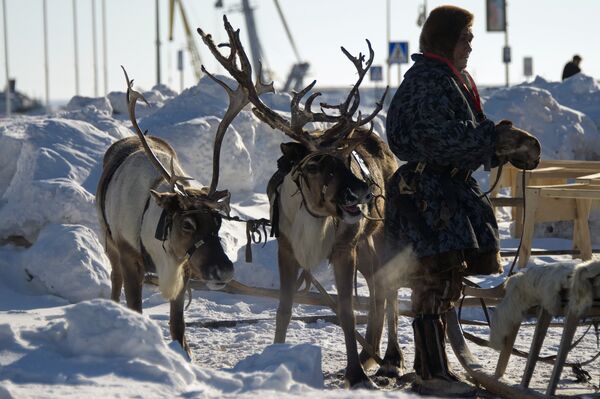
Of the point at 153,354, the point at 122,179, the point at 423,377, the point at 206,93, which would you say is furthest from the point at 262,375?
the point at 206,93

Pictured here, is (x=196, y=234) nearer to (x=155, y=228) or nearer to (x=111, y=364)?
(x=155, y=228)

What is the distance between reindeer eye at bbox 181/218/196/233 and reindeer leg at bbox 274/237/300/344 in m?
0.64

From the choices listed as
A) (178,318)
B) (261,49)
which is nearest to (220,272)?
(178,318)

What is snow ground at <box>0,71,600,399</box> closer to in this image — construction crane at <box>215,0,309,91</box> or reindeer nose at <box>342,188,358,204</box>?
reindeer nose at <box>342,188,358,204</box>

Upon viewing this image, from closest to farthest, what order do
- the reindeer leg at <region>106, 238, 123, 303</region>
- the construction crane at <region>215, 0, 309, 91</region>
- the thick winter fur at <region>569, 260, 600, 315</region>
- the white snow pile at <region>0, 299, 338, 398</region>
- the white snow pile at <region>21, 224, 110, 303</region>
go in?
the white snow pile at <region>0, 299, 338, 398</region>
the thick winter fur at <region>569, 260, 600, 315</region>
the reindeer leg at <region>106, 238, 123, 303</region>
the white snow pile at <region>21, 224, 110, 303</region>
the construction crane at <region>215, 0, 309, 91</region>

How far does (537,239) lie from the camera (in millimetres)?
14883

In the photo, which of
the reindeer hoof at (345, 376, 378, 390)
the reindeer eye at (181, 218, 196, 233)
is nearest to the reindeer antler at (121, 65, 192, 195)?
the reindeer eye at (181, 218, 196, 233)

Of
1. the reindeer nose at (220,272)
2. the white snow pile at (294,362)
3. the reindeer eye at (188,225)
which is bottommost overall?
the white snow pile at (294,362)

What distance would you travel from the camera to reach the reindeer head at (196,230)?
269 inches

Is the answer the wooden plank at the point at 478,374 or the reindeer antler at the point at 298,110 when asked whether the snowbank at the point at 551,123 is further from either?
the wooden plank at the point at 478,374

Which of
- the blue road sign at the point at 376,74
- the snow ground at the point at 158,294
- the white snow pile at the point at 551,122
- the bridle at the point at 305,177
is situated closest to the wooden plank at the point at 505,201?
the snow ground at the point at 158,294

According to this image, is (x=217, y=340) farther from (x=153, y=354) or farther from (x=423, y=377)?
(x=153, y=354)

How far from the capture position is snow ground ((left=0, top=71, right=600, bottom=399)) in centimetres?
513

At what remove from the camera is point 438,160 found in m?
6.15
